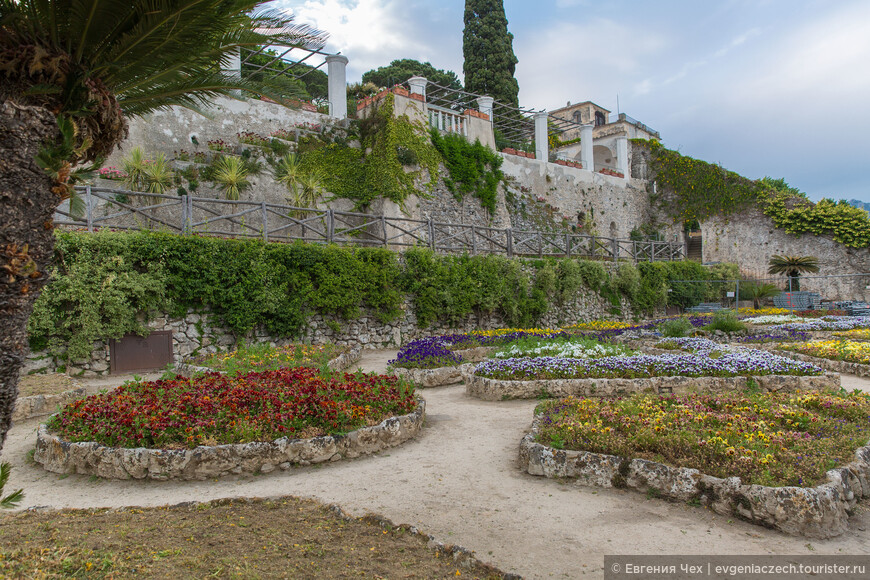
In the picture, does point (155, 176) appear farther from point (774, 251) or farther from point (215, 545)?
point (774, 251)

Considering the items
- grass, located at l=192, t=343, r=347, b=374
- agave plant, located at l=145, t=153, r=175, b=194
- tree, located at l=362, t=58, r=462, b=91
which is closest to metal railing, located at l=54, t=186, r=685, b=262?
agave plant, located at l=145, t=153, r=175, b=194

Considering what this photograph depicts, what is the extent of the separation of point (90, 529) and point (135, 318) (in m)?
8.88

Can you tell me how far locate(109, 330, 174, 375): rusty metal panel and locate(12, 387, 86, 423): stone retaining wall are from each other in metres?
3.07

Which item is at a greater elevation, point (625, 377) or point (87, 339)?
point (87, 339)

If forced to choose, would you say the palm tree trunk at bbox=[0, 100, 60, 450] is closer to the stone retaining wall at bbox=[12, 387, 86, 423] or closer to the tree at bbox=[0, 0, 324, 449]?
the tree at bbox=[0, 0, 324, 449]

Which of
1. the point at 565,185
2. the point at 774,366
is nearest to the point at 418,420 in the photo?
the point at 774,366

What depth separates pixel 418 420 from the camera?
6.93m

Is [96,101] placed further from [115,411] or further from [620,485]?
[620,485]

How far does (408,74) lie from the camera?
141ft

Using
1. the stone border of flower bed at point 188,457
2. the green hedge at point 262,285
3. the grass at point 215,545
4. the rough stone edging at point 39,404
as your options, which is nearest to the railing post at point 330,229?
the green hedge at point 262,285

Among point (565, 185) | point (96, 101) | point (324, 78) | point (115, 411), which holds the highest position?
point (324, 78)

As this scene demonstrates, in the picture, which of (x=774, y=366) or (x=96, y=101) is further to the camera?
(x=774, y=366)

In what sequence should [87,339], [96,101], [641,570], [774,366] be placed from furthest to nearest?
[87,339] < [774,366] < [641,570] < [96,101]

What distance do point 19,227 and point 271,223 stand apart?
56.1 ft
